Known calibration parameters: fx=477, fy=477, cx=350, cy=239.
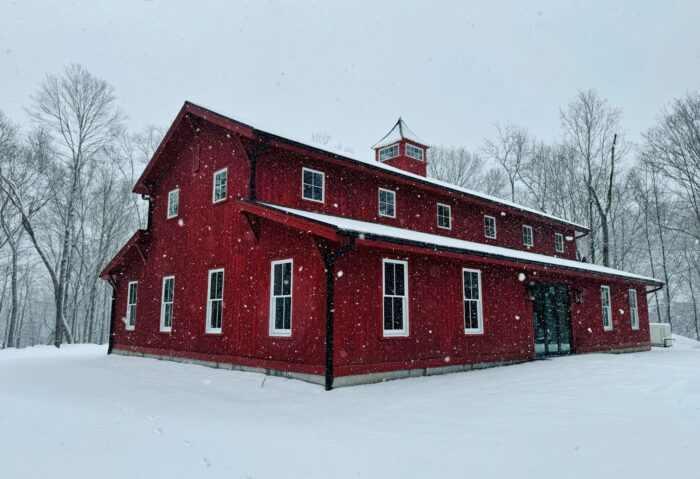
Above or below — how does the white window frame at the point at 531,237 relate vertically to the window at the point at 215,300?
above

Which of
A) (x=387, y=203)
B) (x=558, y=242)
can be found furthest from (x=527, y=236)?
(x=387, y=203)

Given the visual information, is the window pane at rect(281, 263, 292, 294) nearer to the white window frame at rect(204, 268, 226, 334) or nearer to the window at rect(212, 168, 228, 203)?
the white window frame at rect(204, 268, 226, 334)

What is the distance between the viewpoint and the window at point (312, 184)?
12.8 meters

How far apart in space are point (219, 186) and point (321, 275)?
506cm

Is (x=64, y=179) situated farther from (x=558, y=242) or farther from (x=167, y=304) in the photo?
(x=558, y=242)

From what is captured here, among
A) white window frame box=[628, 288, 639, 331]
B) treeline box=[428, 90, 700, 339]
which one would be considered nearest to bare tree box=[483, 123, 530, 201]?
treeline box=[428, 90, 700, 339]

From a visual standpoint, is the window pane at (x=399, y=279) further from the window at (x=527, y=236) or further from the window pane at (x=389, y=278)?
the window at (x=527, y=236)

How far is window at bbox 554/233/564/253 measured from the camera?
22156mm

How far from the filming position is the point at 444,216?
16766mm

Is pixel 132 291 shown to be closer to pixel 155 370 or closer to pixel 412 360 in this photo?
pixel 155 370

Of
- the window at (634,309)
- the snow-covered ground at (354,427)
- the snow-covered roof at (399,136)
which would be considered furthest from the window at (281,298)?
the window at (634,309)

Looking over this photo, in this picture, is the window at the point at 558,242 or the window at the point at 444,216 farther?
the window at the point at 558,242

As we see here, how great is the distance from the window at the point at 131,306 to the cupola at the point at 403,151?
36.2 ft

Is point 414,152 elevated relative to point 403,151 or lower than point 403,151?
elevated
